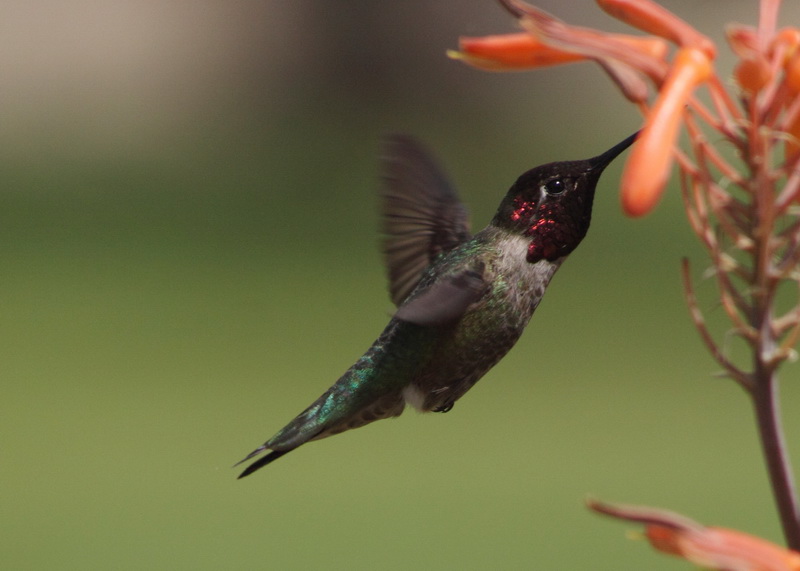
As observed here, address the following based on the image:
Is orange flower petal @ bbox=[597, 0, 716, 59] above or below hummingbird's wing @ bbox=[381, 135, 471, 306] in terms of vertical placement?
above

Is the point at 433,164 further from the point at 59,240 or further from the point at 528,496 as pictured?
the point at 59,240

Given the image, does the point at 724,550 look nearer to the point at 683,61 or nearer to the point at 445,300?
Answer: the point at 683,61

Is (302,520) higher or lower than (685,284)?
lower

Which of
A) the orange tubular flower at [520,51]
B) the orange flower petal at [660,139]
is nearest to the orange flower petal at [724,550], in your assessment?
the orange flower petal at [660,139]

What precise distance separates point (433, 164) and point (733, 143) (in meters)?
1.29

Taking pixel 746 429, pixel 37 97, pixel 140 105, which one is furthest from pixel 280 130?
pixel 746 429

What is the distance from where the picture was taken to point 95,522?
9.44m

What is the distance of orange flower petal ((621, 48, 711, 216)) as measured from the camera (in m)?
1.15

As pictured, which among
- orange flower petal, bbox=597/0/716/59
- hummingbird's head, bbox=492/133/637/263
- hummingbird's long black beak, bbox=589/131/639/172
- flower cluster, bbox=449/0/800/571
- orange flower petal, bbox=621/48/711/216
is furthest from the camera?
hummingbird's head, bbox=492/133/637/263

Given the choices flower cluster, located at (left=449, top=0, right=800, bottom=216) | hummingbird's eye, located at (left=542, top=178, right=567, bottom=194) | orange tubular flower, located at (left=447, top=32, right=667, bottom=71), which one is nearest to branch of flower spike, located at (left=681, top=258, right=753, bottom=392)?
flower cluster, located at (left=449, top=0, right=800, bottom=216)

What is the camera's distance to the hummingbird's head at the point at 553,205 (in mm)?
2041

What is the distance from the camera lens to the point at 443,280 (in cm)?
229

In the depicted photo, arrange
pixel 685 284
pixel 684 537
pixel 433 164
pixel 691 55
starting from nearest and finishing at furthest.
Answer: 1. pixel 684 537
2. pixel 691 55
3. pixel 685 284
4. pixel 433 164

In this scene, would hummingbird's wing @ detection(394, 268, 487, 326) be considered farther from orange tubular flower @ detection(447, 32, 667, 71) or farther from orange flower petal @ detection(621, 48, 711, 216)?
orange flower petal @ detection(621, 48, 711, 216)
